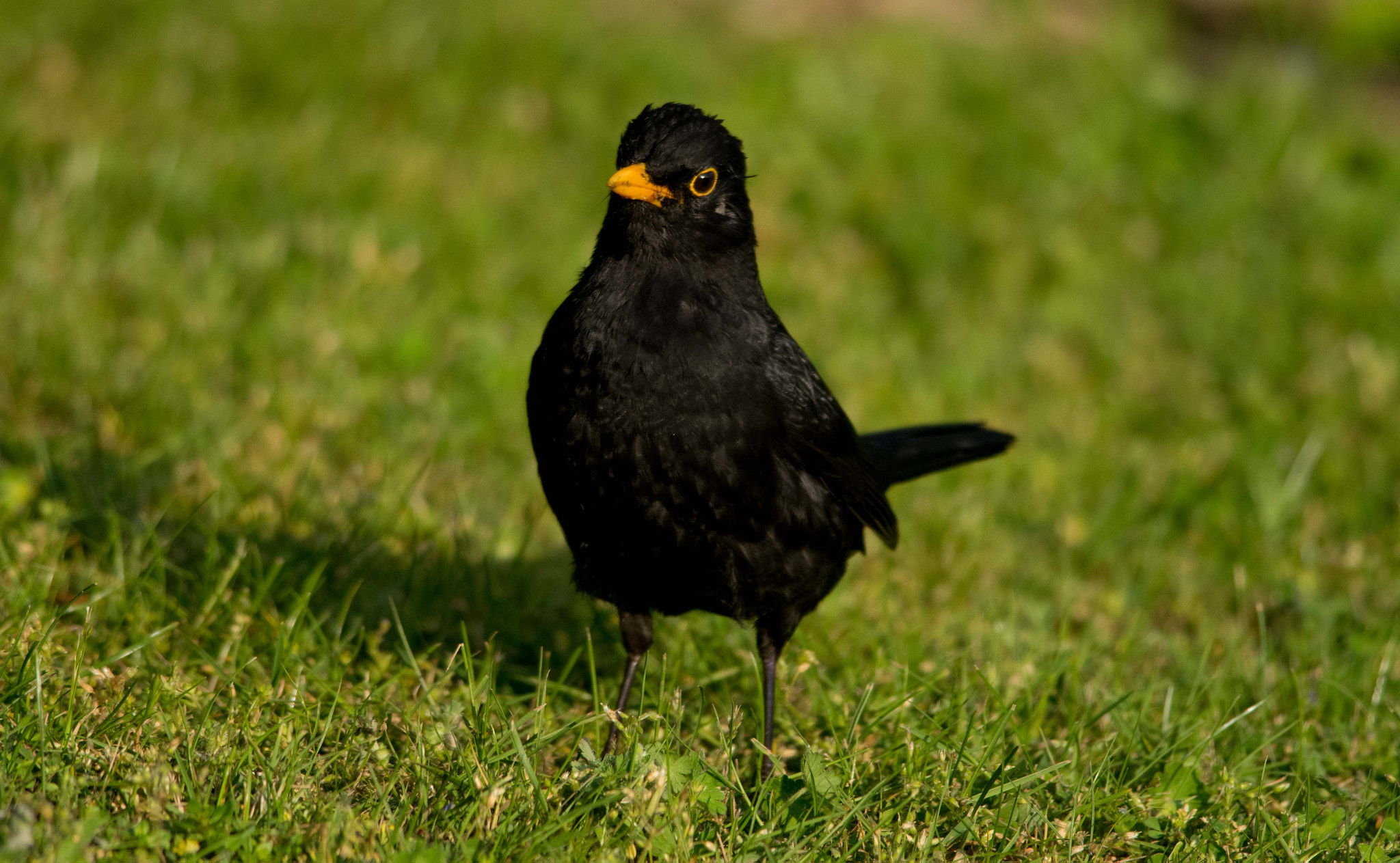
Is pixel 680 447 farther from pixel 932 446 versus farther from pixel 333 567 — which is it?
pixel 932 446

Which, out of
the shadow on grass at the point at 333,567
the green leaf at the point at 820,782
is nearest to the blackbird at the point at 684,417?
the green leaf at the point at 820,782

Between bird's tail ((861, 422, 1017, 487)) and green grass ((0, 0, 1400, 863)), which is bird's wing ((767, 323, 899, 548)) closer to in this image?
bird's tail ((861, 422, 1017, 487))

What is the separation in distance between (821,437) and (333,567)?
169 centimetres

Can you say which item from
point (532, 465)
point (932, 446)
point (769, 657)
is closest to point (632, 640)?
point (769, 657)

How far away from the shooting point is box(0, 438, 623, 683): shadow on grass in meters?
4.03

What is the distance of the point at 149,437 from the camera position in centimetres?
500

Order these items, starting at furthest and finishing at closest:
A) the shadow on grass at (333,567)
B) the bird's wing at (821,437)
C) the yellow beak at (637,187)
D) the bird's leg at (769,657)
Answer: the shadow on grass at (333,567) → the bird's leg at (769,657) → the bird's wing at (821,437) → the yellow beak at (637,187)

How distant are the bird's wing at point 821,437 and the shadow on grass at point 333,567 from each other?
0.92m

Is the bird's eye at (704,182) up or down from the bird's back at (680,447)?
up

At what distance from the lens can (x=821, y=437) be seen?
3.93 metres

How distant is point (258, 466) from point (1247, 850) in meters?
3.69

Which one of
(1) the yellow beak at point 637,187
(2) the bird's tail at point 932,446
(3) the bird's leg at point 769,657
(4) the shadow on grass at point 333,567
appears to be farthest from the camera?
(2) the bird's tail at point 932,446

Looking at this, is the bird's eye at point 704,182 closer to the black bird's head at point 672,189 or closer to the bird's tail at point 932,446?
the black bird's head at point 672,189

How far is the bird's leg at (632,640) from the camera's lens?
3.99 m
